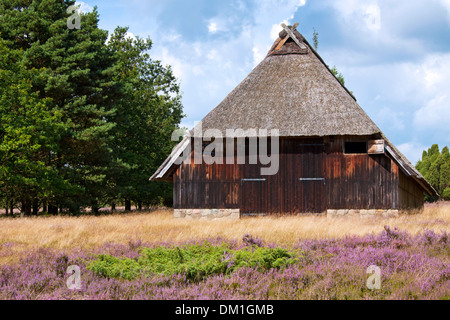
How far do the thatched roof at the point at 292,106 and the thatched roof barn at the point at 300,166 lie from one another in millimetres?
42

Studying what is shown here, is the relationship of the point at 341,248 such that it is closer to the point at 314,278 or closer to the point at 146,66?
the point at 314,278

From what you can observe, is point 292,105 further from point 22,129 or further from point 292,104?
point 22,129

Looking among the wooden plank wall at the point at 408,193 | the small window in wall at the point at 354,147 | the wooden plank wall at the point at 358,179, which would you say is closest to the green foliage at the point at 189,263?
the wooden plank wall at the point at 358,179

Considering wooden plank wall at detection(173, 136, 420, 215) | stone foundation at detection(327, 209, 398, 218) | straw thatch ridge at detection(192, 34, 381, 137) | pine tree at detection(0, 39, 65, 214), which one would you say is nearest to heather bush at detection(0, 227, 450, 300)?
stone foundation at detection(327, 209, 398, 218)

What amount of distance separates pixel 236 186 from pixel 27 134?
381 inches

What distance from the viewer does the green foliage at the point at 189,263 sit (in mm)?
6035

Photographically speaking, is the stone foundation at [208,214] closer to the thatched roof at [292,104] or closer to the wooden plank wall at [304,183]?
the wooden plank wall at [304,183]

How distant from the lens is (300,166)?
18.2 meters

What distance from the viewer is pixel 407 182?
21281mm

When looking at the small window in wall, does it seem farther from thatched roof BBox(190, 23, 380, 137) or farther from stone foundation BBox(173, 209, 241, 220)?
stone foundation BBox(173, 209, 241, 220)

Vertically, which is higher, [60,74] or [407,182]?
[60,74]

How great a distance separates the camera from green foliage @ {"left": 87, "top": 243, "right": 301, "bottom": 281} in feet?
19.8

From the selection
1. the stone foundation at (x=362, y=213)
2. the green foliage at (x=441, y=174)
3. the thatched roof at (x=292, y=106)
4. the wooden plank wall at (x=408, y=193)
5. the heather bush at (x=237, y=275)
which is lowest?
the heather bush at (x=237, y=275)
